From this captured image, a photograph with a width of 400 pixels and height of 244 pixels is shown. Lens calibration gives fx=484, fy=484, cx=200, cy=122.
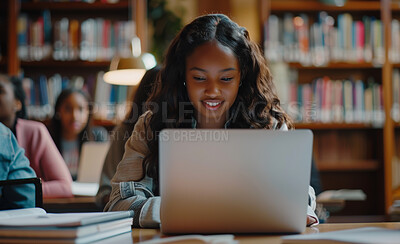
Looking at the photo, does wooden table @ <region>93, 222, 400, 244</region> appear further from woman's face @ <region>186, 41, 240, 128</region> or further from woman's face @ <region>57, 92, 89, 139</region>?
woman's face @ <region>57, 92, 89, 139</region>

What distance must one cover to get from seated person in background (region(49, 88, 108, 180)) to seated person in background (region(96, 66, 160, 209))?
1326 millimetres

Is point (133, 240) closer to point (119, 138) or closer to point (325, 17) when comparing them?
point (119, 138)

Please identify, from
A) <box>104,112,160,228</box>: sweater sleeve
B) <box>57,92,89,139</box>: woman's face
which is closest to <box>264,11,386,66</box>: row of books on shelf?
<box>57,92,89,139</box>: woman's face

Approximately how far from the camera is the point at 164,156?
958mm

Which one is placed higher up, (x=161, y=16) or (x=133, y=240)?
(x=161, y=16)

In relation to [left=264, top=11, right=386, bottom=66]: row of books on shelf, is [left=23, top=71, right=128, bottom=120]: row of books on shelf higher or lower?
lower

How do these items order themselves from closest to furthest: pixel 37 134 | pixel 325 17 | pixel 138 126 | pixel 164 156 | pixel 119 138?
1. pixel 164 156
2. pixel 138 126
3. pixel 119 138
4. pixel 37 134
5. pixel 325 17

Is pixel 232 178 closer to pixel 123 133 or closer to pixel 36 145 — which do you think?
pixel 123 133

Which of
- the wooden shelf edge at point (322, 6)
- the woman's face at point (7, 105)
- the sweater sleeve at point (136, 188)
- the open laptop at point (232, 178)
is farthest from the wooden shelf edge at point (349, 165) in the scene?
the open laptop at point (232, 178)

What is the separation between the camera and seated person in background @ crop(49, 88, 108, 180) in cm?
351

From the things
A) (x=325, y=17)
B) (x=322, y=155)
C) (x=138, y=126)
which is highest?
(x=325, y=17)

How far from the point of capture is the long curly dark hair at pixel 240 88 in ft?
5.30

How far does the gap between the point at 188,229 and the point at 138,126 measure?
0.69 m

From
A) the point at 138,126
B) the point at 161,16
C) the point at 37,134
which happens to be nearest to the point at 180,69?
the point at 138,126
